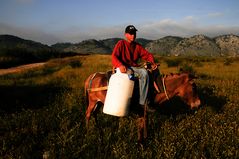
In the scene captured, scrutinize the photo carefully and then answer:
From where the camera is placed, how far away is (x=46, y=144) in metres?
5.07

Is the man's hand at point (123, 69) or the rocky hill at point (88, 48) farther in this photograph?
the rocky hill at point (88, 48)

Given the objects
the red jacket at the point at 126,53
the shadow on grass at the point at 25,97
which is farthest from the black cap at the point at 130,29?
the shadow on grass at the point at 25,97

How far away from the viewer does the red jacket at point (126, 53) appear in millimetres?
5301

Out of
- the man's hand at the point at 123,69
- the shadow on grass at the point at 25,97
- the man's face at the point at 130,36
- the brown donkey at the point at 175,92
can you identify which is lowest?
the shadow on grass at the point at 25,97

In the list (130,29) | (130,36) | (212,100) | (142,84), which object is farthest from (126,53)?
(212,100)

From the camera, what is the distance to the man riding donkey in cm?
507

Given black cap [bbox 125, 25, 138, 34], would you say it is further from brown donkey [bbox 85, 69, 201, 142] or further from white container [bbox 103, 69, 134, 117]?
brown donkey [bbox 85, 69, 201, 142]

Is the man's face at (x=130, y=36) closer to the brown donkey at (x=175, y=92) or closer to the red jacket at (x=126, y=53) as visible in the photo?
the red jacket at (x=126, y=53)

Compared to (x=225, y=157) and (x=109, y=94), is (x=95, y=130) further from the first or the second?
(x=225, y=157)

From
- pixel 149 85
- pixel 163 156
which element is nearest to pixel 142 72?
pixel 149 85

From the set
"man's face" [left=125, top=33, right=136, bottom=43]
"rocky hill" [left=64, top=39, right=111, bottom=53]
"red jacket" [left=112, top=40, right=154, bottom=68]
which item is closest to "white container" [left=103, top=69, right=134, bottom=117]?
"red jacket" [left=112, top=40, right=154, bottom=68]

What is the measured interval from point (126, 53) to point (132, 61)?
0.79 feet

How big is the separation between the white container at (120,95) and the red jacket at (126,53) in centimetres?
39

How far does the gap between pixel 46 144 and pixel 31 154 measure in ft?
1.31
